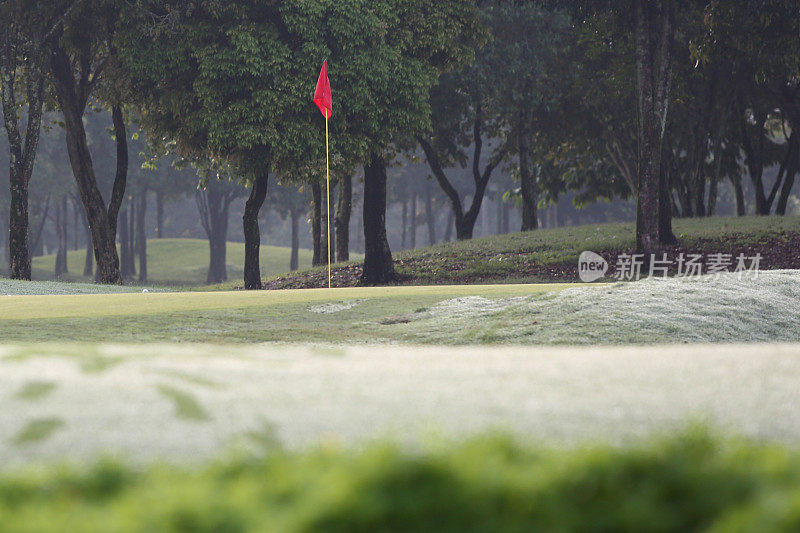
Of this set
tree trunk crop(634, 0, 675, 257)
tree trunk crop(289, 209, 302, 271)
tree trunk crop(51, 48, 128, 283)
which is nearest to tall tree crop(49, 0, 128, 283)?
tree trunk crop(51, 48, 128, 283)

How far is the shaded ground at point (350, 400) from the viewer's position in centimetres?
229

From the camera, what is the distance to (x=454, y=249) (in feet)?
82.6

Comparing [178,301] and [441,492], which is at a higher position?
[441,492]

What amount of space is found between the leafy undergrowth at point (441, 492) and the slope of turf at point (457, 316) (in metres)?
5.16

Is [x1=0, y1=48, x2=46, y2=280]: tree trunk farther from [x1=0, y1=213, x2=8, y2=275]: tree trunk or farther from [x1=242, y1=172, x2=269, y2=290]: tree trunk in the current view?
[x1=0, y1=213, x2=8, y2=275]: tree trunk

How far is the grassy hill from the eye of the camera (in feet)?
165

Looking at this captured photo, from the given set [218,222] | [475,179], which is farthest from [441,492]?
[218,222]

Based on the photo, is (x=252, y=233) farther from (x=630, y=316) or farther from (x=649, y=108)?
(x=630, y=316)

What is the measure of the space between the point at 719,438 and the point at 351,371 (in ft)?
3.98

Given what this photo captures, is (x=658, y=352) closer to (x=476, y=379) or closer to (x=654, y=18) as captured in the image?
(x=476, y=379)

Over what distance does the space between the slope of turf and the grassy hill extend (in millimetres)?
39179

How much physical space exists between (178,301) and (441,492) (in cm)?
859

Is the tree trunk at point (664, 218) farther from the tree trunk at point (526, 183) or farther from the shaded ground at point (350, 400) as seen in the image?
the shaded ground at point (350, 400)

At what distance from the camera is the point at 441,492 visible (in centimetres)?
182
